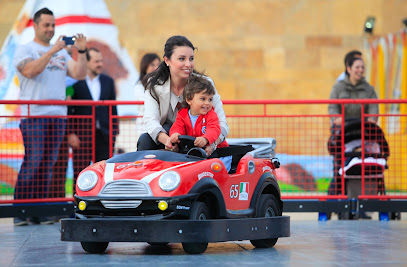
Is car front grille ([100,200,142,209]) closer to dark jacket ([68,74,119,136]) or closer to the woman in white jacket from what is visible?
the woman in white jacket

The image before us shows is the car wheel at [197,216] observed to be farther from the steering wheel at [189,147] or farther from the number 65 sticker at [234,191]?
the steering wheel at [189,147]

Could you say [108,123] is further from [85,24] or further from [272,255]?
[85,24]

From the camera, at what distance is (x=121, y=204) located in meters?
4.78

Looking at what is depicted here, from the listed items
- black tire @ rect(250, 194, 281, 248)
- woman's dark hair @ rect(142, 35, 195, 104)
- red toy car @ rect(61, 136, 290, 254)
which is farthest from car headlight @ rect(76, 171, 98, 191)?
black tire @ rect(250, 194, 281, 248)

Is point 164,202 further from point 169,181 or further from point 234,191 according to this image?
point 234,191

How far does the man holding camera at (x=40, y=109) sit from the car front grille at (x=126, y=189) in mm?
2828

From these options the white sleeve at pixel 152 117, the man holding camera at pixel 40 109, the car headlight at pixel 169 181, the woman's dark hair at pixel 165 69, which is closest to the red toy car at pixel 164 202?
the car headlight at pixel 169 181

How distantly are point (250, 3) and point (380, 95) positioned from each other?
2.69 meters

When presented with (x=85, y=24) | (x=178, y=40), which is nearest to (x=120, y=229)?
(x=178, y=40)

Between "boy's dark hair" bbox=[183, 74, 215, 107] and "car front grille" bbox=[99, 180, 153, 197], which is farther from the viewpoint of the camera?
"boy's dark hair" bbox=[183, 74, 215, 107]

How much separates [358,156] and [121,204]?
12.2ft

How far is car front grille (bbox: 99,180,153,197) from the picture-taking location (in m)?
4.72

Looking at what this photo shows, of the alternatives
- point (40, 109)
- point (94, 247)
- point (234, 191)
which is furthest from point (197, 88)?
point (40, 109)

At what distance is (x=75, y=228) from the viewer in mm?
4902
